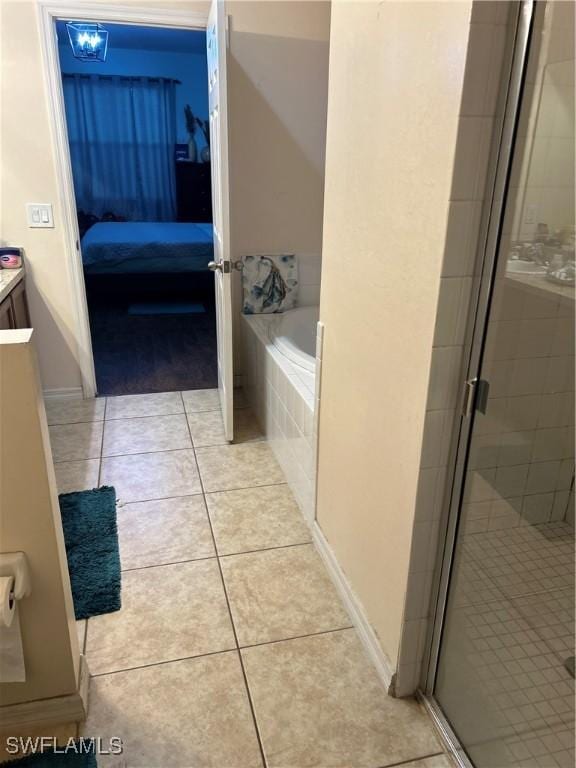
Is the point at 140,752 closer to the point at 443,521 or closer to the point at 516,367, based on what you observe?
the point at 443,521

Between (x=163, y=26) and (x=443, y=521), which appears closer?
(x=443, y=521)

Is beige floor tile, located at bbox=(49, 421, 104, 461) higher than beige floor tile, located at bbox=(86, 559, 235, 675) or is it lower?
higher

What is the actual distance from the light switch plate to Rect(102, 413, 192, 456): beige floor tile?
115 cm

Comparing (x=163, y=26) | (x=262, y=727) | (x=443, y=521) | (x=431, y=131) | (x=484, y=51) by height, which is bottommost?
(x=262, y=727)

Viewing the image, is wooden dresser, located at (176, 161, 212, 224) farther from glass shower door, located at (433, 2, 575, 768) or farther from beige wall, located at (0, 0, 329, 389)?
glass shower door, located at (433, 2, 575, 768)

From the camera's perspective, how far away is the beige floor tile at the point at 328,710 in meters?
1.42

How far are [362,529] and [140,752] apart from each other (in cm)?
81

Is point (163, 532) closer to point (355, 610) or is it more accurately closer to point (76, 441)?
point (355, 610)

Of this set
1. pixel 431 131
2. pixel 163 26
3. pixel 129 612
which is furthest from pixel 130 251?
pixel 431 131

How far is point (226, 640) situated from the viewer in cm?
176

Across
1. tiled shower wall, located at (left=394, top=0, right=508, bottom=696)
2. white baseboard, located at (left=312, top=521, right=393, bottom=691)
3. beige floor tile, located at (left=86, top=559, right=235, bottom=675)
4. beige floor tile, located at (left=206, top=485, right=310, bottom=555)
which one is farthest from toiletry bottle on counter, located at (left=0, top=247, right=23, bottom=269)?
tiled shower wall, located at (left=394, top=0, right=508, bottom=696)

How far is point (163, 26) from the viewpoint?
118 inches

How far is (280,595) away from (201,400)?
173cm

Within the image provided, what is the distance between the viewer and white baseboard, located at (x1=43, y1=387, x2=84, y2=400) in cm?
343
